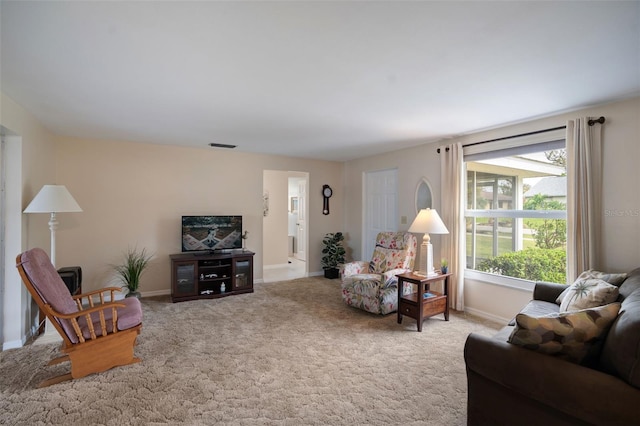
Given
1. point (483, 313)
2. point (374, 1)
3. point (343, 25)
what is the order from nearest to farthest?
point (374, 1) → point (343, 25) → point (483, 313)

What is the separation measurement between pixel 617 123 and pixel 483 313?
8.03 ft

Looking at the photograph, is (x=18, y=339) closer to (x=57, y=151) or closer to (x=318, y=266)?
(x=57, y=151)

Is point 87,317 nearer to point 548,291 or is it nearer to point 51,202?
point 51,202

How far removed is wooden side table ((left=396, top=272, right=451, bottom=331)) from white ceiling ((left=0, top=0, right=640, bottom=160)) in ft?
5.93

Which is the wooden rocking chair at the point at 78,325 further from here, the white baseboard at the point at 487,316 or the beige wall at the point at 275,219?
the beige wall at the point at 275,219

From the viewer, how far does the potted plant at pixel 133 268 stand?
4.36 metres

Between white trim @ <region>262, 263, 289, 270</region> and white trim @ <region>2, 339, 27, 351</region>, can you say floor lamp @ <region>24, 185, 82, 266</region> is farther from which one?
white trim @ <region>262, 263, 289, 270</region>

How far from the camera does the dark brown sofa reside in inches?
51.7

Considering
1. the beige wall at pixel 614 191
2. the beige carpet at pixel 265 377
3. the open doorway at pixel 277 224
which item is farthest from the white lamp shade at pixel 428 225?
the open doorway at pixel 277 224

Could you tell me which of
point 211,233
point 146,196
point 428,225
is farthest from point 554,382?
point 146,196

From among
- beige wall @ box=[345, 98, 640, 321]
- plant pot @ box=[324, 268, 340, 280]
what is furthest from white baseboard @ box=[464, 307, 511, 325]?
plant pot @ box=[324, 268, 340, 280]

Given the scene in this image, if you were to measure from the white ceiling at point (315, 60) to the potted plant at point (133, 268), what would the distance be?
79.6 inches

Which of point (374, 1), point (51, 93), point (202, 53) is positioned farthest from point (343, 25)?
point (51, 93)

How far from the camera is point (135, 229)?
472 centimetres
